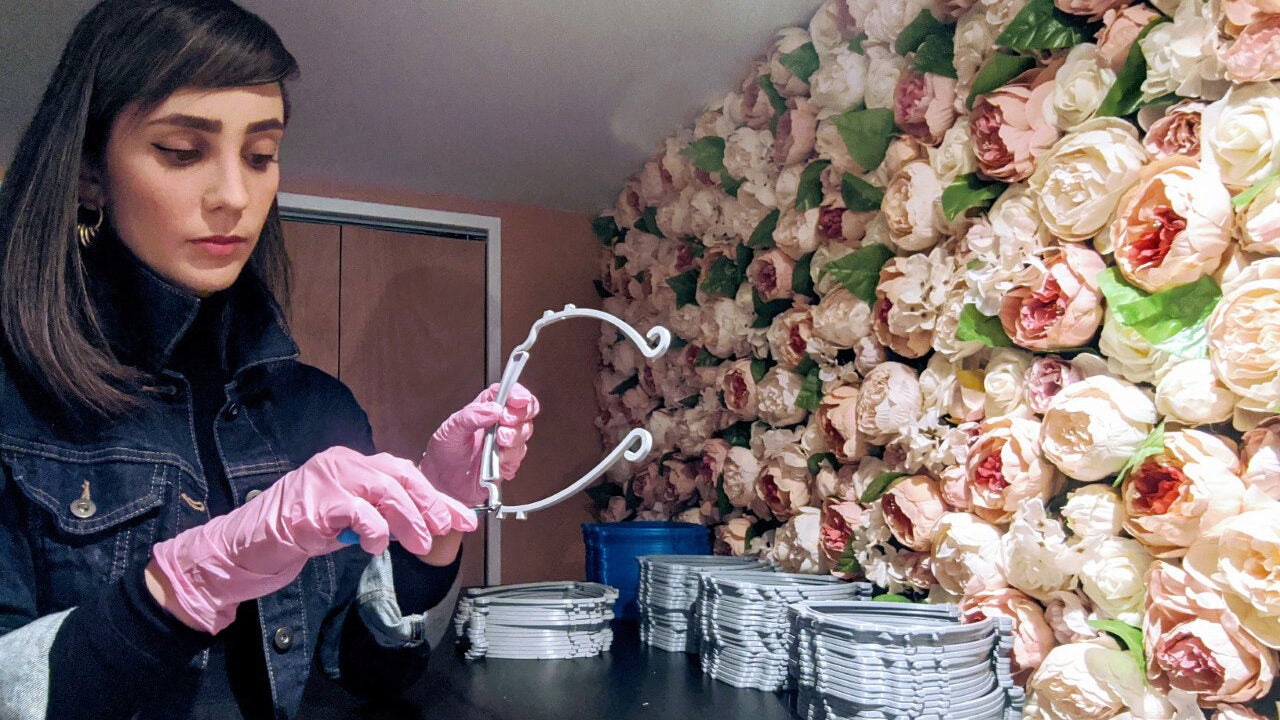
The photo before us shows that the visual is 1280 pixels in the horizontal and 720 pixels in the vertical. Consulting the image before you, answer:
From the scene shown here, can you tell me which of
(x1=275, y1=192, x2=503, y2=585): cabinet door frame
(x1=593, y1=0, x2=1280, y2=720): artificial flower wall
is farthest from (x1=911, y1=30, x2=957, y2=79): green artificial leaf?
(x1=275, y1=192, x2=503, y2=585): cabinet door frame

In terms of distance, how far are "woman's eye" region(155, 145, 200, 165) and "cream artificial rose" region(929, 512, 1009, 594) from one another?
2.88 feet

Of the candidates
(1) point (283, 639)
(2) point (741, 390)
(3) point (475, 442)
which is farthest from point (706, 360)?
(1) point (283, 639)

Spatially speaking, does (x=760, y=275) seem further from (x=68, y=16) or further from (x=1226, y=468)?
(x=68, y=16)

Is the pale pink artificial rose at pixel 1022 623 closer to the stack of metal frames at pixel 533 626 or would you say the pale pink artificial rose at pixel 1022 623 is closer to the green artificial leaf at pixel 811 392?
the green artificial leaf at pixel 811 392

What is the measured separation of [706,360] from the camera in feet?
5.28

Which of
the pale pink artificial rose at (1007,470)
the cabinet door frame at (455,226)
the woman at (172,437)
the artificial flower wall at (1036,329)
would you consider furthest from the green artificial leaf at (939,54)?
the cabinet door frame at (455,226)

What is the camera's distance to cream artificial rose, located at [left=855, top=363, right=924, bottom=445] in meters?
1.09

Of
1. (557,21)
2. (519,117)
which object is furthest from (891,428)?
(519,117)

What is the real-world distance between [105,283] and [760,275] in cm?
90

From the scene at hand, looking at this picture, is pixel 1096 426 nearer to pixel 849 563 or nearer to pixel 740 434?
pixel 849 563

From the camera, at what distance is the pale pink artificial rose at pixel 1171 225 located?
75cm

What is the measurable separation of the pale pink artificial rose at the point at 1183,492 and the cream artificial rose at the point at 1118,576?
24mm

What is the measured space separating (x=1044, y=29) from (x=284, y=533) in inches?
34.8

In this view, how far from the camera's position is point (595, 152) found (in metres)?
1.73
